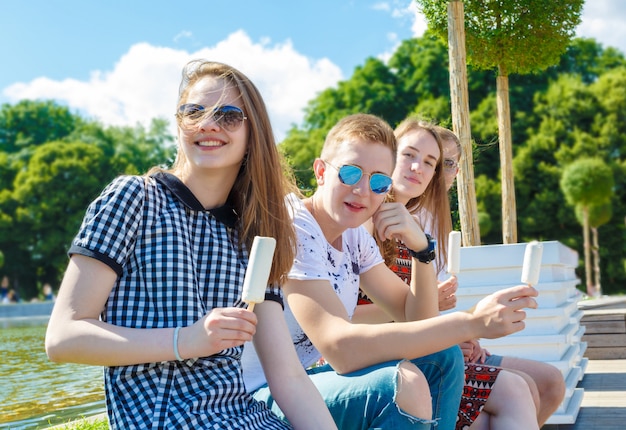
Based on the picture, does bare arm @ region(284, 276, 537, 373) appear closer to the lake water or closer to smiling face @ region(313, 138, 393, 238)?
smiling face @ region(313, 138, 393, 238)

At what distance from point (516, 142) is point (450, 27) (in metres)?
23.8

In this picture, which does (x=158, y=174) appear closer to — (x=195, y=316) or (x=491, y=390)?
(x=195, y=316)

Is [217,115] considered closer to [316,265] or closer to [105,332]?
[316,265]

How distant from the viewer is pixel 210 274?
2.11 m

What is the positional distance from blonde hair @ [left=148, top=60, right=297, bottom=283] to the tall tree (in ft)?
20.0

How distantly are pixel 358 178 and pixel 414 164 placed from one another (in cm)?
111

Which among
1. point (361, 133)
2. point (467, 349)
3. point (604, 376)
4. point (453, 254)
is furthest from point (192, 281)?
point (604, 376)

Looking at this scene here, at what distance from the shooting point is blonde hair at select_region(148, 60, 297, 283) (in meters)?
2.23

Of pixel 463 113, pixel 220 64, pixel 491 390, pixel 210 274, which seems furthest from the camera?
pixel 463 113

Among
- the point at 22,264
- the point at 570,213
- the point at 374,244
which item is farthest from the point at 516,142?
the point at 374,244

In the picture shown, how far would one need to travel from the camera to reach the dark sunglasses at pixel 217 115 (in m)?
2.16

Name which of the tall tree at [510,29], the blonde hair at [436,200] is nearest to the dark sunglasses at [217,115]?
the blonde hair at [436,200]

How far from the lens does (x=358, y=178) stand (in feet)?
8.21

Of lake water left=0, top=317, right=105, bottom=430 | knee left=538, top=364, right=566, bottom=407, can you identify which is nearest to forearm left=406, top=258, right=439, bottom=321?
knee left=538, top=364, right=566, bottom=407
